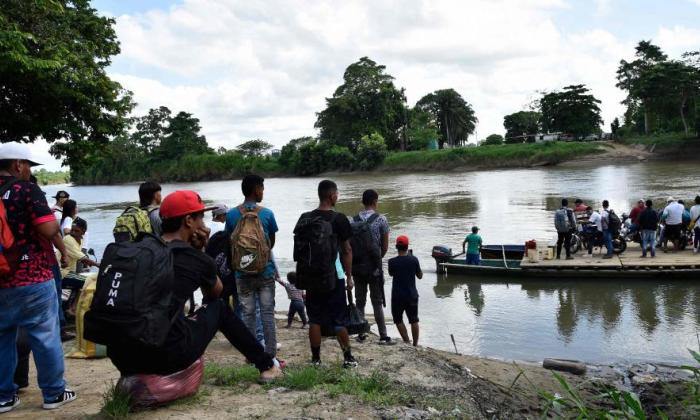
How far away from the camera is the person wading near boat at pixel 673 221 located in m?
14.4

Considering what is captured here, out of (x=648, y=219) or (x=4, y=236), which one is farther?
(x=648, y=219)

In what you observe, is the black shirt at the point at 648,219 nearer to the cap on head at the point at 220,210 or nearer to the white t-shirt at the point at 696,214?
the white t-shirt at the point at 696,214

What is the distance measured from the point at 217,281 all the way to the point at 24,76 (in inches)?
420

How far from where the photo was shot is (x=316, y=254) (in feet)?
15.6

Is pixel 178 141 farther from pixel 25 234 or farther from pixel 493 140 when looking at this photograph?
pixel 25 234

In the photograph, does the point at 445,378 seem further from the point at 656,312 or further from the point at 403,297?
the point at 656,312

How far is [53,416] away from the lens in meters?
3.83

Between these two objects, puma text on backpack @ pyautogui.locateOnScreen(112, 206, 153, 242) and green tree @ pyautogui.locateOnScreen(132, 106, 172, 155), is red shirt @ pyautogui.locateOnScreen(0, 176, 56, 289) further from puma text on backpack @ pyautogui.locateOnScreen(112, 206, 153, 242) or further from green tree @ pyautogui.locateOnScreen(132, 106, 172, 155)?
green tree @ pyautogui.locateOnScreen(132, 106, 172, 155)

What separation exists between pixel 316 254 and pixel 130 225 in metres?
2.15

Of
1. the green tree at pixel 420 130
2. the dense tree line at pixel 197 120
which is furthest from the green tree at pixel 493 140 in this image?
the green tree at pixel 420 130

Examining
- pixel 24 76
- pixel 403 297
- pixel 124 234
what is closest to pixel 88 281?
pixel 124 234

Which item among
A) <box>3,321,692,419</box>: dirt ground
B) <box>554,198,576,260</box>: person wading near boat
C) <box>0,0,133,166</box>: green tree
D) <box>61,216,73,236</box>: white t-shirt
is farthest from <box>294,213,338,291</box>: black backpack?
<box>554,198,576,260</box>: person wading near boat

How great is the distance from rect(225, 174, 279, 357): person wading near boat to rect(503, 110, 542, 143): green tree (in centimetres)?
8041

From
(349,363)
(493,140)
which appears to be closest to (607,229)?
(349,363)
